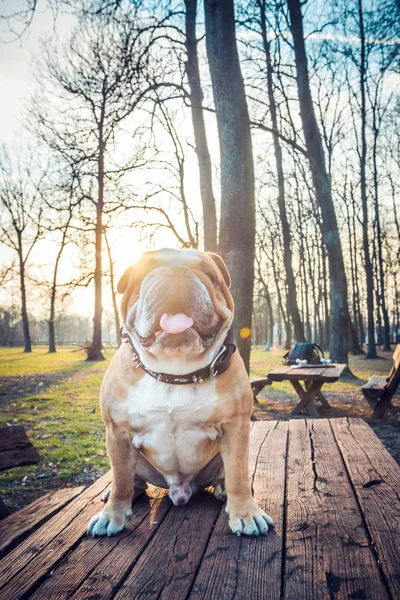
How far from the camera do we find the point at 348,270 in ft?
102

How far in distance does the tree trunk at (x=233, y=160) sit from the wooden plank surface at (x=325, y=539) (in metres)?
2.88

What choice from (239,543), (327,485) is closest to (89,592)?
(239,543)

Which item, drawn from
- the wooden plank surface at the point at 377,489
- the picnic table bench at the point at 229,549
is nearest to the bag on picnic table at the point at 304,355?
the wooden plank surface at the point at 377,489

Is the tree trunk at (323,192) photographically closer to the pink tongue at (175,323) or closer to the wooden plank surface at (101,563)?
the pink tongue at (175,323)

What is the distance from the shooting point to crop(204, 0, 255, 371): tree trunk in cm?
550

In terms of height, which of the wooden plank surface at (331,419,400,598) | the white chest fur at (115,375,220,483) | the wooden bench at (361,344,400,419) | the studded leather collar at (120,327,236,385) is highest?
the studded leather collar at (120,327,236,385)

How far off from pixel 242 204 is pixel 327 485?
3.81m

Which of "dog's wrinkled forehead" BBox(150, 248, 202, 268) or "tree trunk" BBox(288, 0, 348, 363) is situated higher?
"tree trunk" BBox(288, 0, 348, 363)

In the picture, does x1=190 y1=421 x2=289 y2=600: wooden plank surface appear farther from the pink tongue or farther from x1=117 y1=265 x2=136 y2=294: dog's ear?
x1=117 y1=265 x2=136 y2=294: dog's ear

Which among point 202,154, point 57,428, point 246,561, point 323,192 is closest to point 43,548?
point 246,561

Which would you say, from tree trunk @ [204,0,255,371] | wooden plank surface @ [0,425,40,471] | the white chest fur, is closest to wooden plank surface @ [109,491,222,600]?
the white chest fur

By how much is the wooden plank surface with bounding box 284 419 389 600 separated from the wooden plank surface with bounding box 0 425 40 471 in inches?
70.2

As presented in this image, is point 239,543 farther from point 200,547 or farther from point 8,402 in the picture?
point 8,402

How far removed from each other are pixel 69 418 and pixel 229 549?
6352 millimetres
